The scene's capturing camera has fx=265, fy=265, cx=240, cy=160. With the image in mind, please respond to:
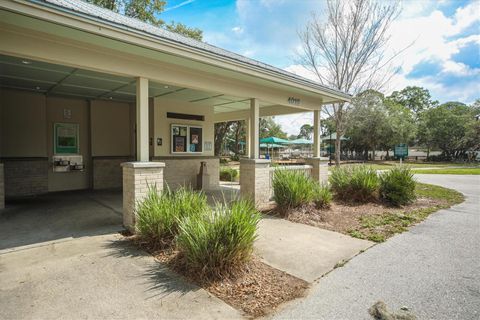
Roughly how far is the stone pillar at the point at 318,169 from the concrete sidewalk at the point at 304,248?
344 cm

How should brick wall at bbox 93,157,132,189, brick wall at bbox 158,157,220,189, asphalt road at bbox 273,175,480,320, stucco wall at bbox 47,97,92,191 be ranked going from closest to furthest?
asphalt road at bbox 273,175,480,320 → stucco wall at bbox 47,97,92,191 → brick wall at bbox 158,157,220,189 → brick wall at bbox 93,157,132,189

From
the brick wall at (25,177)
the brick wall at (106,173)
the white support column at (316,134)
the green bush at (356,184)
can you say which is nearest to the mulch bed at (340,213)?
the green bush at (356,184)

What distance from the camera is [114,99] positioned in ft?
30.9

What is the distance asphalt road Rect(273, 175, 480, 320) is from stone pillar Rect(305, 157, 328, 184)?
3815 millimetres

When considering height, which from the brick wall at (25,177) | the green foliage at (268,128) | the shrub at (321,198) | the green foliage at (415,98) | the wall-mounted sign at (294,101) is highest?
the green foliage at (415,98)

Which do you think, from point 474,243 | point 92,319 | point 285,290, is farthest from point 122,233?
point 474,243

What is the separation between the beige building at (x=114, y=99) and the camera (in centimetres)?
402

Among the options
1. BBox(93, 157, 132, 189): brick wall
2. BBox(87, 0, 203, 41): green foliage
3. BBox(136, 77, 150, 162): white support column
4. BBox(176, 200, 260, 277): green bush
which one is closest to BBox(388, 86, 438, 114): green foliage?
BBox(87, 0, 203, 41): green foliage

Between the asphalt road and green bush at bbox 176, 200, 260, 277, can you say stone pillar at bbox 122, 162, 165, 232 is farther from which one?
the asphalt road

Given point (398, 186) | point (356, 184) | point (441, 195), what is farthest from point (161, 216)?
point (441, 195)

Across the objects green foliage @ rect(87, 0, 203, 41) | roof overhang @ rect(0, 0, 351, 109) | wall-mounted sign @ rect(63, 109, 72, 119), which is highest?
green foliage @ rect(87, 0, 203, 41)

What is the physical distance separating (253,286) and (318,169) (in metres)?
6.27

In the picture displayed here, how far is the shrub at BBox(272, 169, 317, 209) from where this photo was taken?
21.0 ft

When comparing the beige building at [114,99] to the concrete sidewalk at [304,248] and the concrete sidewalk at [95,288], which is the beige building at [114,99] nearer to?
the concrete sidewalk at [95,288]
